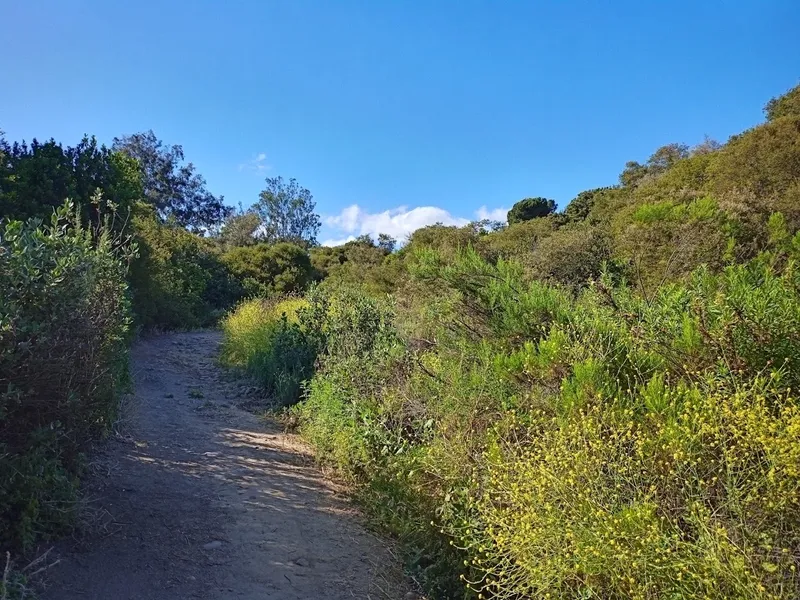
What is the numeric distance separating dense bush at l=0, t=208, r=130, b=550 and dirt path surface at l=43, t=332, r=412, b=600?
37 centimetres

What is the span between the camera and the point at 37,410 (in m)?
3.15

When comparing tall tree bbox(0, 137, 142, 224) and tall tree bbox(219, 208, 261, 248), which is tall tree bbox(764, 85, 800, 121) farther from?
tall tree bbox(219, 208, 261, 248)

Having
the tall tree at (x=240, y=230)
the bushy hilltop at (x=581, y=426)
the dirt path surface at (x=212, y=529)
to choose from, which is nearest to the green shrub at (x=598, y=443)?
the bushy hilltop at (x=581, y=426)

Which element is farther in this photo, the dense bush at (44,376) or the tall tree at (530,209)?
the tall tree at (530,209)

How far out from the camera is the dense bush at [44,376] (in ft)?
9.46

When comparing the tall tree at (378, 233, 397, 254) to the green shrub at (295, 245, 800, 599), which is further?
the tall tree at (378, 233, 397, 254)

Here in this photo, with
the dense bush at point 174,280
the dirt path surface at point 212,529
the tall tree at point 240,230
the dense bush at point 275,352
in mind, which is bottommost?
the dirt path surface at point 212,529

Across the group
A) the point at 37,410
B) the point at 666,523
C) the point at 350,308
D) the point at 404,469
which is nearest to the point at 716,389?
the point at 666,523

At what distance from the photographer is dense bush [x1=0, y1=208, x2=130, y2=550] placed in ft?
9.46

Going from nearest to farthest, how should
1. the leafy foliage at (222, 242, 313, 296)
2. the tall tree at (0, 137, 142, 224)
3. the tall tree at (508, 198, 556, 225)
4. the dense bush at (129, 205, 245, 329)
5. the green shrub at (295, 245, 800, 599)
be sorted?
the green shrub at (295, 245, 800, 599)
the tall tree at (0, 137, 142, 224)
the dense bush at (129, 205, 245, 329)
the leafy foliage at (222, 242, 313, 296)
the tall tree at (508, 198, 556, 225)

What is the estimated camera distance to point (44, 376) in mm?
3098

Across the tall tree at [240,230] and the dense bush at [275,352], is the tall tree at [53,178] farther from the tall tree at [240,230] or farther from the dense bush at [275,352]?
the tall tree at [240,230]

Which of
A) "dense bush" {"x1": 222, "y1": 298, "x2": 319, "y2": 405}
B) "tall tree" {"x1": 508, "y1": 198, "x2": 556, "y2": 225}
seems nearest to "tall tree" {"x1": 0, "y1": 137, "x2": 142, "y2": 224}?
"dense bush" {"x1": 222, "y1": 298, "x2": 319, "y2": 405}

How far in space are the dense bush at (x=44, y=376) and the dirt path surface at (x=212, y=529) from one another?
1.22 ft
